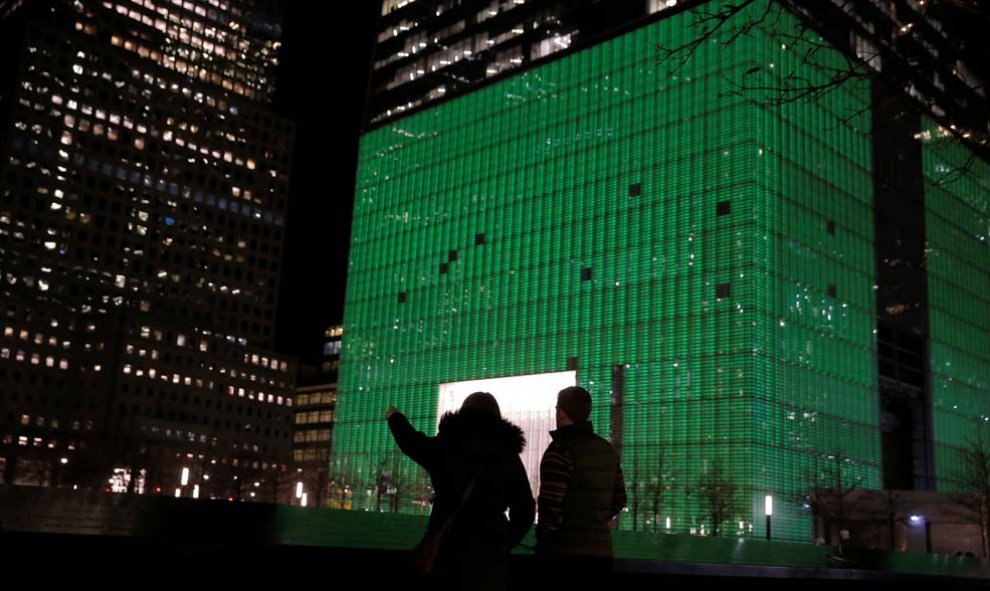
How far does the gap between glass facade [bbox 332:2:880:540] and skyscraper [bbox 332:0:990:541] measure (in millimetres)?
201

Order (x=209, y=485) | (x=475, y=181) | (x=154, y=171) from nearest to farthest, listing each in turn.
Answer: (x=475, y=181) < (x=209, y=485) < (x=154, y=171)

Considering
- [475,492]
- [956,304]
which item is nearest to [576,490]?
[475,492]

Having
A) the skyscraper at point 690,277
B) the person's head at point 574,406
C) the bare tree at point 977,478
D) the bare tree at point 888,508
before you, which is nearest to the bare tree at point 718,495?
the skyscraper at point 690,277

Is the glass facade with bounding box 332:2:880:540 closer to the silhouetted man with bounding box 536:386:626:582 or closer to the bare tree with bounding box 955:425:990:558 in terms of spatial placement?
the bare tree with bounding box 955:425:990:558

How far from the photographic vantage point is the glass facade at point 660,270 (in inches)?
2960

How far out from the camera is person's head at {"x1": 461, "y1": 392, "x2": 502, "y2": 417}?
21.5 ft

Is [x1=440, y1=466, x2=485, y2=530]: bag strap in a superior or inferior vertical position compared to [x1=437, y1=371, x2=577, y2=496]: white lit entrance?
inferior

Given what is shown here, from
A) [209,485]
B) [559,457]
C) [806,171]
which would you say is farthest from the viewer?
[209,485]

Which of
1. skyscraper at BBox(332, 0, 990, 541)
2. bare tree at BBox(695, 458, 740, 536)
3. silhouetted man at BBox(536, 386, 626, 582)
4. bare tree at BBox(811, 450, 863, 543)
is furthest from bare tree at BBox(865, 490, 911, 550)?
silhouetted man at BBox(536, 386, 626, 582)

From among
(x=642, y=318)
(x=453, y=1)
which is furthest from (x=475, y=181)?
(x=642, y=318)

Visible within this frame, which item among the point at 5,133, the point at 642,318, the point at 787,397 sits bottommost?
the point at 787,397

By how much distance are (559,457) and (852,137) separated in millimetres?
Answer: 85646

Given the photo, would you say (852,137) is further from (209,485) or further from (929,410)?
(209,485)

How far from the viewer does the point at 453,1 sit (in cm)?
10288
